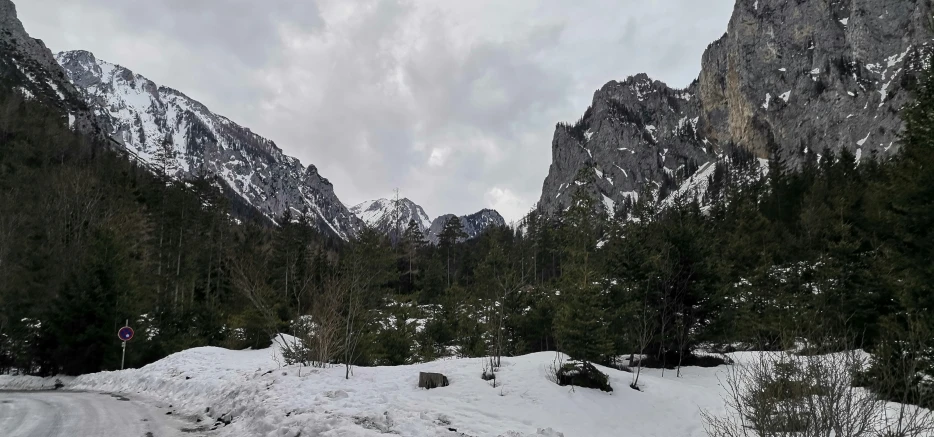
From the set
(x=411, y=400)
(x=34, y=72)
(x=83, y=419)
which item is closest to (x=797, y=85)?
(x=411, y=400)

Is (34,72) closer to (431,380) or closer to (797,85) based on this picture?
(431,380)

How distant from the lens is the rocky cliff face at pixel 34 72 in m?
79.6

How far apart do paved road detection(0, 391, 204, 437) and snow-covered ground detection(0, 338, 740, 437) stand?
795 mm

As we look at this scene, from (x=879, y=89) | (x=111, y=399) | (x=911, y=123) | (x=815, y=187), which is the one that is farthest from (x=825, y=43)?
(x=111, y=399)

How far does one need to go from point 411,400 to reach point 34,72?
123 metres

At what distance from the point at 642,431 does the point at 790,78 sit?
557 ft

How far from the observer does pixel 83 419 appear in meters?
8.84

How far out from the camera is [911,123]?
1485 centimetres

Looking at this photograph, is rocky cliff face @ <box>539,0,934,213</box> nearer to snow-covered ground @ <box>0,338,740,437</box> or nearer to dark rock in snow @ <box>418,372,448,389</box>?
snow-covered ground @ <box>0,338,740,437</box>

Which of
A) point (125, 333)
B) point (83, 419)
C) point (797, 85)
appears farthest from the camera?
point (797, 85)

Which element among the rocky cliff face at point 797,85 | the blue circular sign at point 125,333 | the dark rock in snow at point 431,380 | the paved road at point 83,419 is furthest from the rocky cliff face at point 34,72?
the rocky cliff face at point 797,85

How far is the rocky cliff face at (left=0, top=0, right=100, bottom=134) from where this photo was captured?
79.6 meters

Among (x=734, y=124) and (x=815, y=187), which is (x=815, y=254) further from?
(x=734, y=124)

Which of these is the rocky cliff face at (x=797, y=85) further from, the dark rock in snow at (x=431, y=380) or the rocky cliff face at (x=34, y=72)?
the rocky cliff face at (x=34, y=72)
